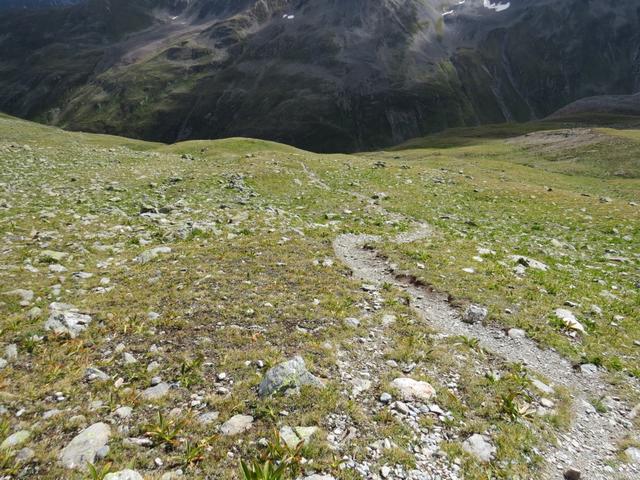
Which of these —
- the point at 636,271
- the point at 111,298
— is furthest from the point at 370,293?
the point at 636,271

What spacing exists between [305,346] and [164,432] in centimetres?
400

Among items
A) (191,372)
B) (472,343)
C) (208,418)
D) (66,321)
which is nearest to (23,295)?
(66,321)

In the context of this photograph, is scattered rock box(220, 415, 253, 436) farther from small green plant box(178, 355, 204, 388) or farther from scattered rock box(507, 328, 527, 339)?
scattered rock box(507, 328, 527, 339)

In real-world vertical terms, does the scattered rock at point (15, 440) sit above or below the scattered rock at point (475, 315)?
above

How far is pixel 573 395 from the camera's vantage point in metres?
9.30

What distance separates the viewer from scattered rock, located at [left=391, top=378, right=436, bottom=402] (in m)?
8.46

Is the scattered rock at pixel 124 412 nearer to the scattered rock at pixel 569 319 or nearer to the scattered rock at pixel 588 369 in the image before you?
the scattered rock at pixel 588 369

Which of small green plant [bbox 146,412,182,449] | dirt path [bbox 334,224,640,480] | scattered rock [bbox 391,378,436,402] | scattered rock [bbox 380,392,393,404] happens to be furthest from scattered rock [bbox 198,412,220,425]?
dirt path [bbox 334,224,640,480]

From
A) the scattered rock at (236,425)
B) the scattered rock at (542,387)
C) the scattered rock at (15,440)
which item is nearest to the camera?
the scattered rock at (15,440)

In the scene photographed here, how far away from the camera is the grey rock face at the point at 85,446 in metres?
6.23

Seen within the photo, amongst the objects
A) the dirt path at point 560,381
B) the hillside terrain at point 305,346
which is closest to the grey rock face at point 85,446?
the hillside terrain at point 305,346

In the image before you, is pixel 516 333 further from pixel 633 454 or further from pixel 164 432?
pixel 164 432

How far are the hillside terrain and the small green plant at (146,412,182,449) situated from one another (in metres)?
0.05

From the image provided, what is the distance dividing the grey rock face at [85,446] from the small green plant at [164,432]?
0.75 m
